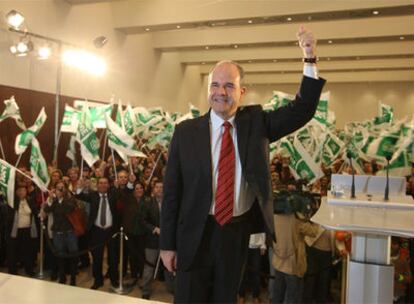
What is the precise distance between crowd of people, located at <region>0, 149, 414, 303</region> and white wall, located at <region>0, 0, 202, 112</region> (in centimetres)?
372

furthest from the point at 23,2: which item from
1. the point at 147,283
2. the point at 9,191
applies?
the point at 147,283

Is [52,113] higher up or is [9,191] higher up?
[52,113]

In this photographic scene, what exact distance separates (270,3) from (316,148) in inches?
198

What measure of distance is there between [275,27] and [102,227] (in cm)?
944

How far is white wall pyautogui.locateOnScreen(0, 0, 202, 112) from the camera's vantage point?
28.5ft

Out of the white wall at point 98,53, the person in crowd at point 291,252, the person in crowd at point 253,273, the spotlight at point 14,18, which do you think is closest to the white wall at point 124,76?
the white wall at point 98,53

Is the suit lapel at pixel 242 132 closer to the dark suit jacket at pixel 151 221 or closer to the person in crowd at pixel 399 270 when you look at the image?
the person in crowd at pixel 399 270

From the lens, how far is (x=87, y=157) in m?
5.93

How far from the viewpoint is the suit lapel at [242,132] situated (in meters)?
1.75

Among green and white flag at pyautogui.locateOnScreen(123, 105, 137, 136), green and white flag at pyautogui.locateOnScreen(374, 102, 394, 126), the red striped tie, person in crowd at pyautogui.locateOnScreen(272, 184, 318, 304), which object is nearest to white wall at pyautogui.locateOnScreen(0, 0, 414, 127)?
green and white flag at pyautogui.locateOnScreen(123, 105, 137, 136)

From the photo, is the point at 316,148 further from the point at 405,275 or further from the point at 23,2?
the point at 23,2

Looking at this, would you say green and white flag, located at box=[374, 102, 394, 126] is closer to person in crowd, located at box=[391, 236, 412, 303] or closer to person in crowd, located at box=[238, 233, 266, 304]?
person in crowd, located at box=[391, 236, 412, 303]

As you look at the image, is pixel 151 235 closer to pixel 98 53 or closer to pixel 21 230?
pixel 21 230

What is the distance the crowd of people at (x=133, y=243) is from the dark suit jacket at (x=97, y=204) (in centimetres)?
1
